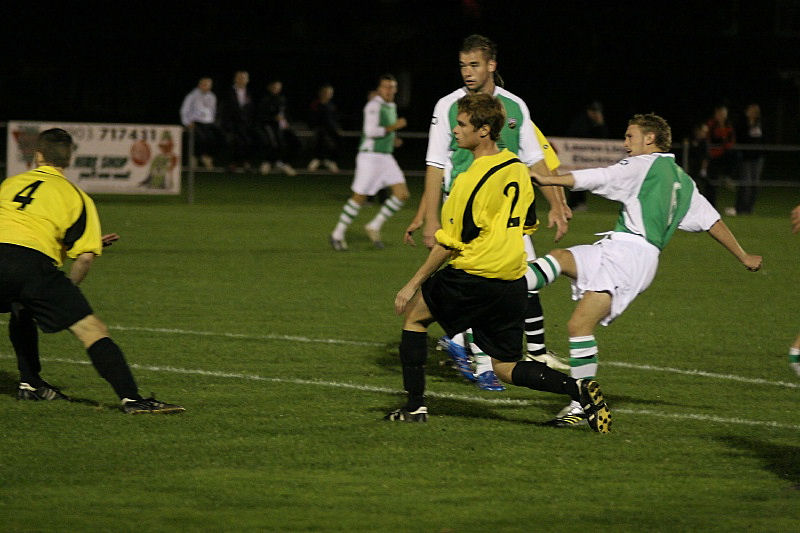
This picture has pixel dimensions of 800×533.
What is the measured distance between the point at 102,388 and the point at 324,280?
6.12 metres

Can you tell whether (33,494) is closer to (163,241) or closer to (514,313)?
(514,313)

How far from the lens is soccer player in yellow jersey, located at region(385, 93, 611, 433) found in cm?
740

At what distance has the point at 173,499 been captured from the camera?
6.28 meters

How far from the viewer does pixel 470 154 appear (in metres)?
9.23

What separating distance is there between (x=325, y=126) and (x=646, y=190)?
2175 centimetres

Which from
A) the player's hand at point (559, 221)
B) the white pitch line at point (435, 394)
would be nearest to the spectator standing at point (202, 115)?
the white pitch line at point (435, 394)

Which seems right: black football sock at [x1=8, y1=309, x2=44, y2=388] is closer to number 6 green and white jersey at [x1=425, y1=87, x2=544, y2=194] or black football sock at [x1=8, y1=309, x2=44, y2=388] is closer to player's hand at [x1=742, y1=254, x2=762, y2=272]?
number 6 green and white jersey at [x1=425, y1=87, x2=544, y2=194]

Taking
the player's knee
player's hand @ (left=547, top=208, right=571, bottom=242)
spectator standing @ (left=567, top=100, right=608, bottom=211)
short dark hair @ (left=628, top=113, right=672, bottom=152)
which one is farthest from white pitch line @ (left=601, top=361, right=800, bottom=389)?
spectator standing @ (left=567, top=100, right=608, bottom=211)

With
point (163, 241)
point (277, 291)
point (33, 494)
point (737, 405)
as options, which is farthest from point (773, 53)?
point (33, 494)

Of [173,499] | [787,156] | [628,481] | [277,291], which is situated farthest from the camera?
[787,156]

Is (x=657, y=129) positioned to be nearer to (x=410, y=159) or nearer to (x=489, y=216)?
(x=489, y=216)

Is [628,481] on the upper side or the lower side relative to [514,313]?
lower

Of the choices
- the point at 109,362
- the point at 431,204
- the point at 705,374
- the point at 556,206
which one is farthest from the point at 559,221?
the point at 109,362

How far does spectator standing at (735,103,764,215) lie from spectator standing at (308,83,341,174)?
8.20m
